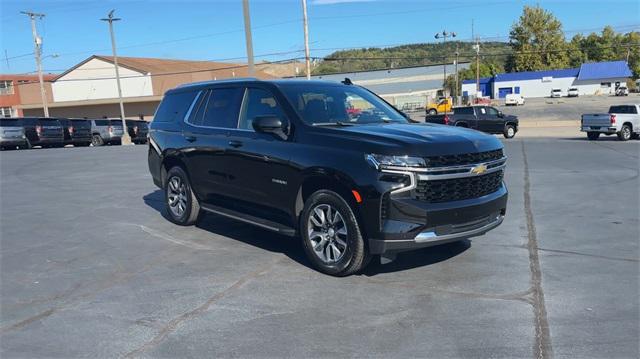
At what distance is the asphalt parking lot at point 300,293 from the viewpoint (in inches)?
151

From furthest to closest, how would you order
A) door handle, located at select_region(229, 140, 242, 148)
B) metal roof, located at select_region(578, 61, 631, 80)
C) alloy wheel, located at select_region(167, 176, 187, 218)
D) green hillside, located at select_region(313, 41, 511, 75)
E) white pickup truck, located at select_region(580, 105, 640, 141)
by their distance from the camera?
green hillside, located at select_region(313, 41, 511, 75), metal roof, located at select_region(578, 61, 631, 80), white pickup truck, located at select_region(580, 105, 640, 141), alloy wheel, located at select_region(167, 176, 187, 218), door handle, located at select_region(229, 140, 242, 148)

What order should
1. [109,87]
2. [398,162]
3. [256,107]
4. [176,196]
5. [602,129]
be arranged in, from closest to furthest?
[398,162], [256,107], [176,196], [602,129], [109,87]

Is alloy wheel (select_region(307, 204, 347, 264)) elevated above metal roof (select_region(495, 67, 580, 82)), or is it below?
below

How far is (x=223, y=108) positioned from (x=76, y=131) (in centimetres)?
2673

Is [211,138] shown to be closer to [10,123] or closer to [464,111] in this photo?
[10,123]

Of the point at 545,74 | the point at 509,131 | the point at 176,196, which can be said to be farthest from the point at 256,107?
the point at 545,74

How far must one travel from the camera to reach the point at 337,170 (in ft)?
16.5

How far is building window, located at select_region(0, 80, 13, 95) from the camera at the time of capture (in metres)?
70.8

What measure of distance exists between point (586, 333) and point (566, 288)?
3.21ft

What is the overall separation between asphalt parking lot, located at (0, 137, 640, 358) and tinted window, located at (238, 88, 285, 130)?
151 cm

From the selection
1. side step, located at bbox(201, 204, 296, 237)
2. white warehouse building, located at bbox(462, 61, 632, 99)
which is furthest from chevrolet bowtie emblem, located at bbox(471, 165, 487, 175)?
white warehouse building, located at bbox(462, 61, 632, 99)

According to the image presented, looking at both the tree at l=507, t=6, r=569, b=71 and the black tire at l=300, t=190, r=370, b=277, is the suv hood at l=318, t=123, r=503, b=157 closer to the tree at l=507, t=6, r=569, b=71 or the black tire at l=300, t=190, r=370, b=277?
the black tire at l=300, t=190, r=370, b=277

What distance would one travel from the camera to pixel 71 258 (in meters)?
6.14

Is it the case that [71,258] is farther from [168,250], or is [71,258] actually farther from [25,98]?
[25,98]
